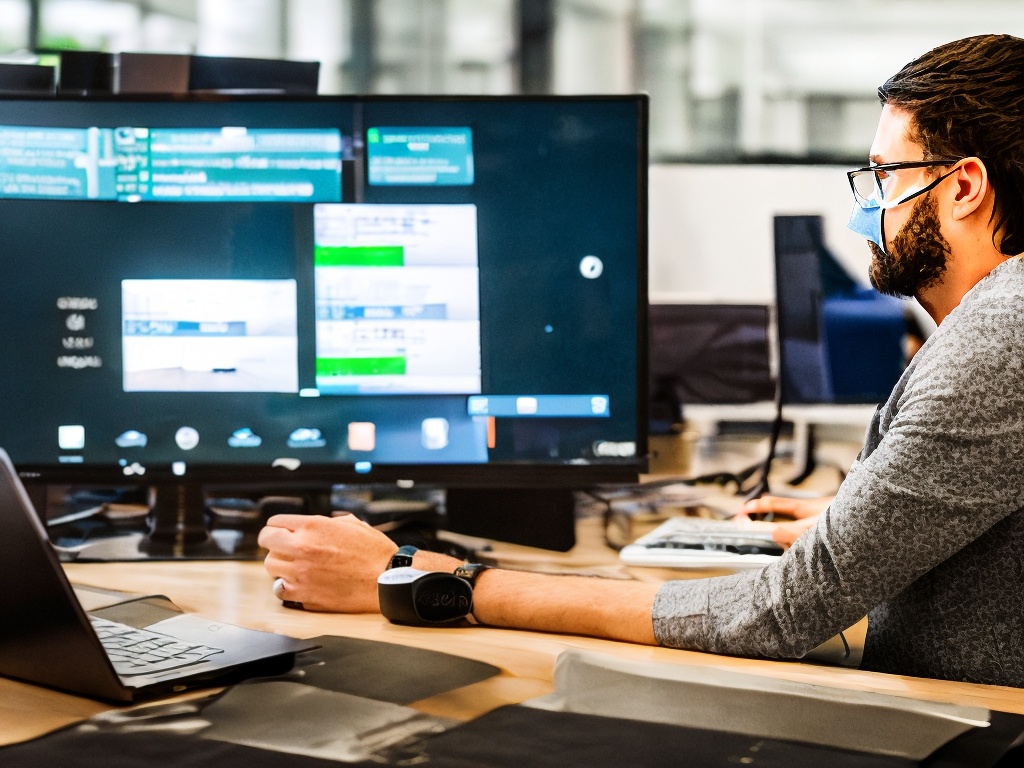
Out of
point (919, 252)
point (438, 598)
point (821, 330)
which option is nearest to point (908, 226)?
point (919, 252)

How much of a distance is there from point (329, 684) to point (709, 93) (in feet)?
8.69

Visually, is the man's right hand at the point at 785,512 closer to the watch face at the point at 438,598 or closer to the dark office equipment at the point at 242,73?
the watch face at the point at 438,598

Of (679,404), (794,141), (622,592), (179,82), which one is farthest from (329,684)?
(794,141)

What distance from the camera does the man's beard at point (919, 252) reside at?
34.9 inches

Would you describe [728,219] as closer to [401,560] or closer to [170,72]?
[170,72]

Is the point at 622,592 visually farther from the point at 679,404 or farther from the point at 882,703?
the point at 679,404

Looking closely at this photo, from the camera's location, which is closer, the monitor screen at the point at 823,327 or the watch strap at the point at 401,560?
the watch strap at the point at 401,560

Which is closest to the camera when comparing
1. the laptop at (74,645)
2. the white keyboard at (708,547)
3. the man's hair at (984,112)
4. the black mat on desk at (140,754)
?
the black mat on desk at (140,754)

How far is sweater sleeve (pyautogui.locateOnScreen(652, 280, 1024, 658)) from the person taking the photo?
0.73 m

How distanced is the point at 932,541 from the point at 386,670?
0.44m

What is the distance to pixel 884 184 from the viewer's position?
929 mm

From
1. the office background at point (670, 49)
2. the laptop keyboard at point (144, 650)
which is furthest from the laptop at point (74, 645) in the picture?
the office background at point (670, 49)

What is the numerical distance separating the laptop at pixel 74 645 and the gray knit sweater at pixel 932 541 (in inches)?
14.8

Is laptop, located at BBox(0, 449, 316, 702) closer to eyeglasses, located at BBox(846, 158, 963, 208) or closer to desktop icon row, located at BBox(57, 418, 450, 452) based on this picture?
desktop icon row, located at BBox(57, 418, 450, 452)
